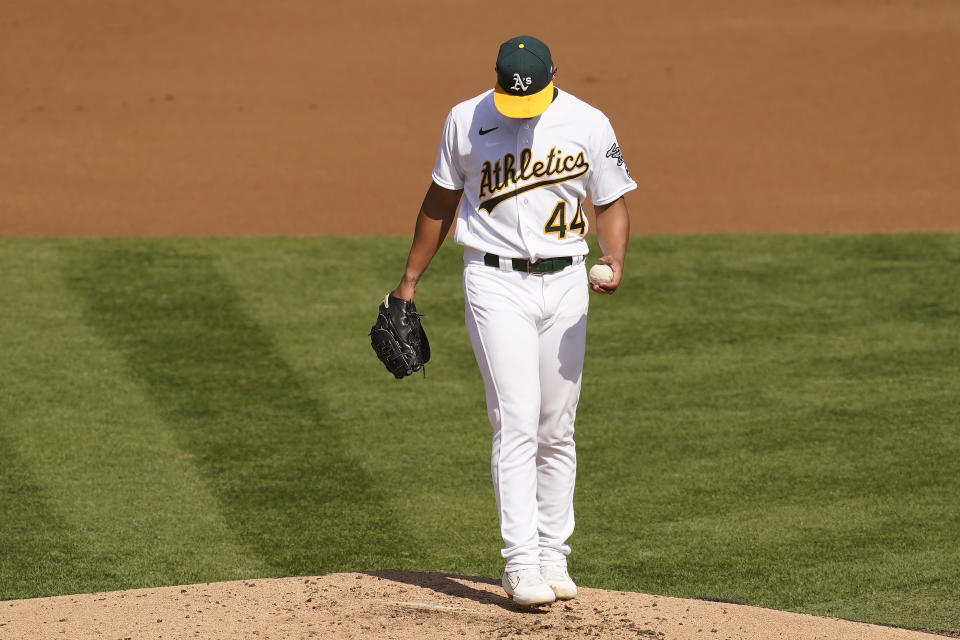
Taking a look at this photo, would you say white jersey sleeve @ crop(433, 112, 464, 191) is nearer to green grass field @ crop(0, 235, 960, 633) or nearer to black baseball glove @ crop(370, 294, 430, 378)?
black baseball glove @ crop(370, 294, 430, 378)

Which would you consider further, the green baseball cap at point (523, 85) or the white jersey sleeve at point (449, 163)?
the white jersey sleeve at point (449, 163)

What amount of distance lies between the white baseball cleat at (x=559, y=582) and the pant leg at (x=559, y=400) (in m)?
0.03

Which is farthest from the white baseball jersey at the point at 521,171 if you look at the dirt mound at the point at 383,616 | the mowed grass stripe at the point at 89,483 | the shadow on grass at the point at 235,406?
the mowed grass stripe at the point at 89,483

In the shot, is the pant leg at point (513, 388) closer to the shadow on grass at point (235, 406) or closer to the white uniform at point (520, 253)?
the white uniform at point (520, 253)

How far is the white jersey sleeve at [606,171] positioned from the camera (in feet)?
15.7

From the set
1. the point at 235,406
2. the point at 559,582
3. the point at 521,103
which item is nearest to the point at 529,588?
the point at 559,582

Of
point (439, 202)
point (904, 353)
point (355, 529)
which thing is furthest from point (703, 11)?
point (439, 202)

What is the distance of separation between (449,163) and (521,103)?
31cm

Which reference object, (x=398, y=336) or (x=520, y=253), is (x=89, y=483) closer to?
(x=398, y=336)

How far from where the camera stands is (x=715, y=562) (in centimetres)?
627

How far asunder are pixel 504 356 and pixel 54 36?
14.2 m

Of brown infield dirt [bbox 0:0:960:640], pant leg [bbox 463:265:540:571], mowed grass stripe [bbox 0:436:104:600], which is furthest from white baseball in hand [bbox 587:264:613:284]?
brown infield dirt [bbox 0:0:960:640]

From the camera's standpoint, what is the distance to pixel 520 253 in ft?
15.4

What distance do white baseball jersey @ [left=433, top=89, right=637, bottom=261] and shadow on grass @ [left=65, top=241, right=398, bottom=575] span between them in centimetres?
206
